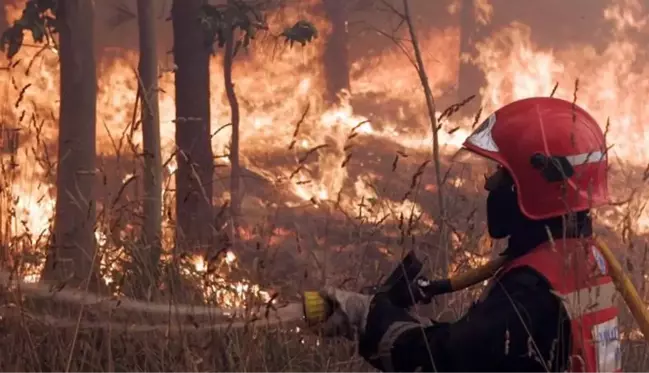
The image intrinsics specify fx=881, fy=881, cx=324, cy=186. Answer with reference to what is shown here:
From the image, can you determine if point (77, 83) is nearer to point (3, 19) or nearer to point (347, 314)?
point (3, 19)

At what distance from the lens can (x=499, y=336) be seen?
6.17 feet

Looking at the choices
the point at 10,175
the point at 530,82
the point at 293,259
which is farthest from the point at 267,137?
the point at 10,175

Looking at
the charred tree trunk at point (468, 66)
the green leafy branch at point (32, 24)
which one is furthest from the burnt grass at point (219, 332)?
the charred tree trunk at point (468, 66)

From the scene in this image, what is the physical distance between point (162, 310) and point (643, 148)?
229 inches

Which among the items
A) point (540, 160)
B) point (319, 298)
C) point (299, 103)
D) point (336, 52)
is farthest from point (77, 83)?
point (540, 160)

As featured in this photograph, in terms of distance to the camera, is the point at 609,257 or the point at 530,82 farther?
the point at 530,82

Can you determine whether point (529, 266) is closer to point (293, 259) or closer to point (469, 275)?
point (469, 275)

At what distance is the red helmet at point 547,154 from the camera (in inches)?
80.0

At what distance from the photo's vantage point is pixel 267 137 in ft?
19.8

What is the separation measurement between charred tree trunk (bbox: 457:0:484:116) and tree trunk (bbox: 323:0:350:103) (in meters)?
1.19

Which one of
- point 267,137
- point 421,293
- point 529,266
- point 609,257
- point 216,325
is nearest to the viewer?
point 529,266

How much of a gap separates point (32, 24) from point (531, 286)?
4.02 meters

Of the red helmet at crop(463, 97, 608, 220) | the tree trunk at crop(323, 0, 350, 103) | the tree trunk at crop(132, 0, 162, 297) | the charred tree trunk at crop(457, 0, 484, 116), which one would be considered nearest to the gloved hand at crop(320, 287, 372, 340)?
the red helmet at crop(463, 97, 608, 220)

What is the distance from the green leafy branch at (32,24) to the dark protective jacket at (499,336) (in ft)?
12.1
